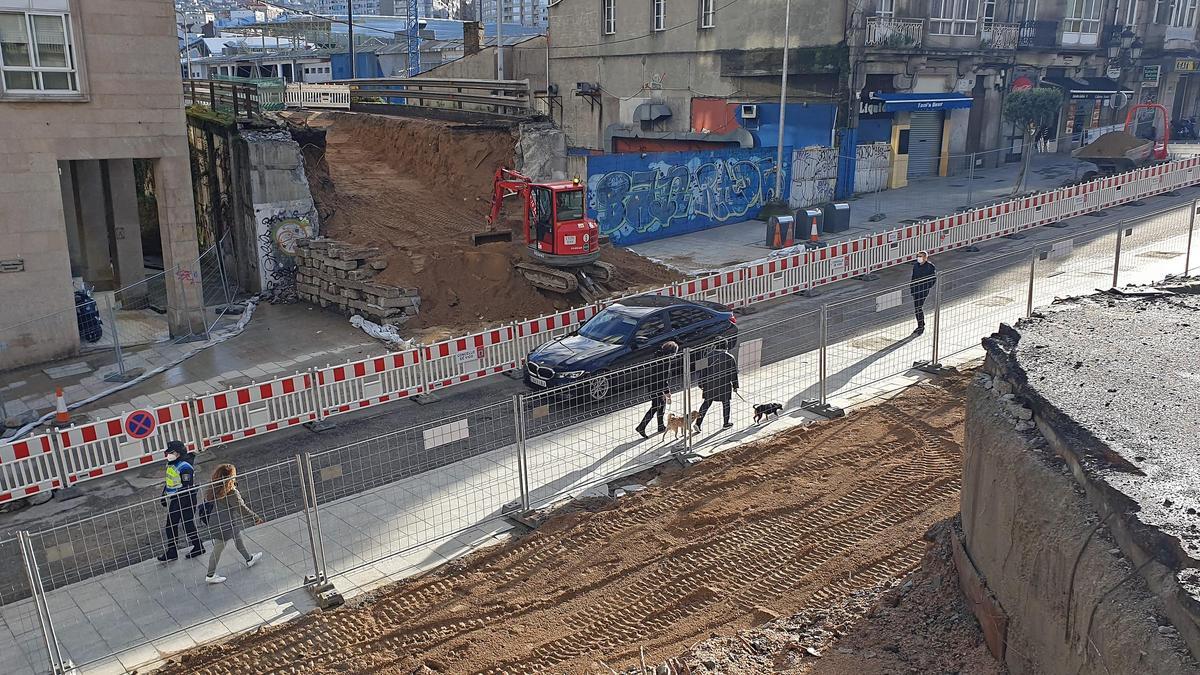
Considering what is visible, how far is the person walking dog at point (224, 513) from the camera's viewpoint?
9.66m

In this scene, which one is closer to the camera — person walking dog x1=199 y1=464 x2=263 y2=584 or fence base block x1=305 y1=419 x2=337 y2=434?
person walking dog x1=199 y1=464 x2=263 y2=584

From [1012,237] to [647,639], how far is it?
21472mm

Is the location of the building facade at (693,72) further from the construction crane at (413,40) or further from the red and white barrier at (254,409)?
the red and white barrier at (254,409)

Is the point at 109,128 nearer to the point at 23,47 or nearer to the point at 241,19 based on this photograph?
the point at 23,47

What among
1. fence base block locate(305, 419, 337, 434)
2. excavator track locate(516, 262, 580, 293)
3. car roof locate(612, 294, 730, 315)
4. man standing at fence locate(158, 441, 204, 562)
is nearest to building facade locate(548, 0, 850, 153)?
excavator track locate(516, 262, 580, 293)

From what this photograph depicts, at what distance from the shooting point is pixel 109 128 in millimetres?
18844

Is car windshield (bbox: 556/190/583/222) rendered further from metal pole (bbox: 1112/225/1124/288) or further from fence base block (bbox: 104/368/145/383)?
metal pole (bbox: 1112/225/1124/288)

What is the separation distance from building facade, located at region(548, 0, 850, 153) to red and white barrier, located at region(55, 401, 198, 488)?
2565 centimetres

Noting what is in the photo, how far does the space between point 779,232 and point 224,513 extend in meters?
19.4

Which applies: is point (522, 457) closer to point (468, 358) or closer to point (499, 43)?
point (468, 358)

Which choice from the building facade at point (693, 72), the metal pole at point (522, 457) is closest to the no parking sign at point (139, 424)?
the metal pole at point (522, 457)

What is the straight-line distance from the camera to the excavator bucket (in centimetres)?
2362

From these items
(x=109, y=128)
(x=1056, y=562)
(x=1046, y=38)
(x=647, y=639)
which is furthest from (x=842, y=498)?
(x=1046, y=38)

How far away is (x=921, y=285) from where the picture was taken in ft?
56.3
